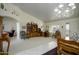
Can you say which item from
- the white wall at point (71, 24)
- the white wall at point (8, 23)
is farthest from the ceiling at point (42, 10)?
the white wall at point (8, 23)

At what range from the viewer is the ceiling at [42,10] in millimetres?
2121

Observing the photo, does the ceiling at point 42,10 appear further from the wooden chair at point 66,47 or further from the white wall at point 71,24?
the wooden chair at point 66,47

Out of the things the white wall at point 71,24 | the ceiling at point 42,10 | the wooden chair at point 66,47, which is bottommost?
the wooden chair at point 66,47

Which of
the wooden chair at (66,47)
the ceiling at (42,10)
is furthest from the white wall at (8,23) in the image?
the wooden chair at (66,47)

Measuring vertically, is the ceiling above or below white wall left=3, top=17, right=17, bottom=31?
above

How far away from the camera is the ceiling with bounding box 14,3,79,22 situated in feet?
6.96

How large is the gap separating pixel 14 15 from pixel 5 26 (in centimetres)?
26

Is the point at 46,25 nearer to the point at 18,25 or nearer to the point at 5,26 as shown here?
the point at 18,25

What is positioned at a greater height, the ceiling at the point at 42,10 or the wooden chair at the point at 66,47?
the ceiling at the point at 42,10

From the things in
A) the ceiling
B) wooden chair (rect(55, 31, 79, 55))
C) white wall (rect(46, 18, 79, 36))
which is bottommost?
wooden chair (rect(55, 31, 79, 55))

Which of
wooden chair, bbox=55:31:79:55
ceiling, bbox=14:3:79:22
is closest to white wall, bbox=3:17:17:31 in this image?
ceiling, bbox=14:3:79:22

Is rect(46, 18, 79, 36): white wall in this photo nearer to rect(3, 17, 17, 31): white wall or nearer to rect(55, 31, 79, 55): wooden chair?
rect(55, 31, 79, 55): wooden chair

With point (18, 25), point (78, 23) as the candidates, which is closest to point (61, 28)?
point (78, 23)
